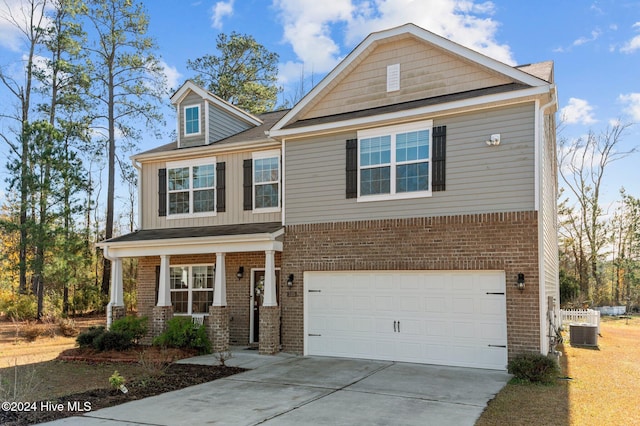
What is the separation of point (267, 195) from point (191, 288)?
3.72 m

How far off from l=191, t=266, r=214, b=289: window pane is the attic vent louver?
23.8ft

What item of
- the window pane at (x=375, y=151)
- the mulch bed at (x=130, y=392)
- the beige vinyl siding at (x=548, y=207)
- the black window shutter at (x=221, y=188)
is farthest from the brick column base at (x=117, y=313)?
the beige vinyl siding at (x=548, y=207)

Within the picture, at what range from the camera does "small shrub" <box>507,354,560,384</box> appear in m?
9.35

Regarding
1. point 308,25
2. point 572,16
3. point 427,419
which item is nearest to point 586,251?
point 572,16

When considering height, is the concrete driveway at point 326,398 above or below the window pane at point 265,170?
below

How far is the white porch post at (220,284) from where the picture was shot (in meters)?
13.4

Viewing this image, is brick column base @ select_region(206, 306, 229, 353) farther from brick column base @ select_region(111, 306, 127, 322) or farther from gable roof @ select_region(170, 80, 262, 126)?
gable roof @ select_region(170, 80, 262, 126)

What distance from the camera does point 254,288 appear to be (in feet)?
47.7

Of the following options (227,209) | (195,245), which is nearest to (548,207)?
(227,209)

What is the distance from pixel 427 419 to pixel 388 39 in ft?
28.5

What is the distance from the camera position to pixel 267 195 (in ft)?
47.4

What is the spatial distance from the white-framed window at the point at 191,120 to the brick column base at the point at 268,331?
21.0 feet

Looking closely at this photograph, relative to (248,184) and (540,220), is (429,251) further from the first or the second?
(248,184)

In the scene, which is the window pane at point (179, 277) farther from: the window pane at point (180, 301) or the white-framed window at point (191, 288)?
the window pane at point (180, 301)
